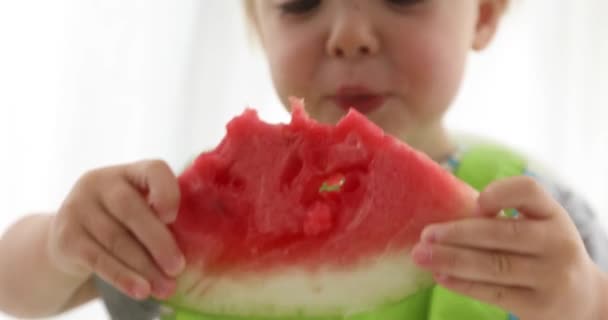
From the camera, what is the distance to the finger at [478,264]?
0.48 meters

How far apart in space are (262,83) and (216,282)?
49.9 inches

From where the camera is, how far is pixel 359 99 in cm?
90

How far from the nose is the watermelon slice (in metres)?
0.32

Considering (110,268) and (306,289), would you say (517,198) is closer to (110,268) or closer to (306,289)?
(306,289)

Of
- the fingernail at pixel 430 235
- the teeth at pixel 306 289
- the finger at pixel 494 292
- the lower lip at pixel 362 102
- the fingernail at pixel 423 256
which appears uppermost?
the lower lip at pixel 362 102

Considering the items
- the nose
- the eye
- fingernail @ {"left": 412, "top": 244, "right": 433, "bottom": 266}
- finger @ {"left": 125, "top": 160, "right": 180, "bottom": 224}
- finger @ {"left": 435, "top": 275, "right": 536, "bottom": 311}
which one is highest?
the eye

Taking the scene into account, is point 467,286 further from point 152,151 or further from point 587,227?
point 152,151

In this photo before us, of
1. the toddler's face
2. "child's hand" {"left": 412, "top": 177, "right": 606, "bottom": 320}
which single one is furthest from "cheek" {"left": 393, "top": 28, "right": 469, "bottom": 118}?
"child's hand" {"left": 412, "top": 177, "right": 606, "bottom": 320}

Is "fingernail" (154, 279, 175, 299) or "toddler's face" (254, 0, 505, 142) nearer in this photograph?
"fingernail" (154, 279, 175, 299)

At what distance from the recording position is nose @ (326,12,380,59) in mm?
851

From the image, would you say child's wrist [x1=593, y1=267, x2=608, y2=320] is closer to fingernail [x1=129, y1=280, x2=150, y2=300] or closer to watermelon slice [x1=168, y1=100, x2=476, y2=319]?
watermelon slice [x1=168, y1=100, x2=476, y2=319]

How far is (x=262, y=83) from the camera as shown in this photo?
1774 millimetres

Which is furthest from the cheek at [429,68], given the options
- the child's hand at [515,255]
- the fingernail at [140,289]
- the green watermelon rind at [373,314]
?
the fingernail at [140,289]

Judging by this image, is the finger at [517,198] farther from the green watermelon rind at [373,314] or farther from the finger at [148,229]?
the finger at [148,229]
